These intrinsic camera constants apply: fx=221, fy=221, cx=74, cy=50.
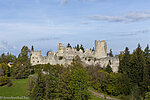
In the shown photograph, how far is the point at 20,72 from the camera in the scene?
5588 cm

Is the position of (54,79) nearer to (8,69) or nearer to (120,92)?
(120,92)

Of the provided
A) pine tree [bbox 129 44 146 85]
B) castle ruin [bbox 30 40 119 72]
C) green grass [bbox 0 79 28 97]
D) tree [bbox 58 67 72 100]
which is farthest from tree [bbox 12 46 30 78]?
pine tree [bbox 129 44 146 85]

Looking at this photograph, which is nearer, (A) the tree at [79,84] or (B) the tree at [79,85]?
(B) the tree at [79,85]

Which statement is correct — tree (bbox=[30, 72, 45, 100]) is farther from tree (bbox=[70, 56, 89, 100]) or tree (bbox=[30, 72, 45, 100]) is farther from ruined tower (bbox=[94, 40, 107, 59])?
ruined tower (bbox=[94, 40, 107, 59])

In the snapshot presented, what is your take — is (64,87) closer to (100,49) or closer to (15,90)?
(15,90)

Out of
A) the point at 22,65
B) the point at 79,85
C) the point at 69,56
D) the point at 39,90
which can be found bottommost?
the point at 39,90

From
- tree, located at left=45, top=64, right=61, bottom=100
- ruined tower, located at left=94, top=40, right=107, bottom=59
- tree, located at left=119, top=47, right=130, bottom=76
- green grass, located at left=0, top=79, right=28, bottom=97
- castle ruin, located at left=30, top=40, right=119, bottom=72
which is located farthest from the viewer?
ruined tower, located at left=94, top=40, right=107, bottom=59

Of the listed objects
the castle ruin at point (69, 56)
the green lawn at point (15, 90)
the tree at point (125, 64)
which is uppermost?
the castle ruin at point (69, 56)

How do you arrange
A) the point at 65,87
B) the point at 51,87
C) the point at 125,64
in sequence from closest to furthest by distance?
the point at 65,87
the point at 51,87
the point at 125,64

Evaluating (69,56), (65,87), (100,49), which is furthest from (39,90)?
(100,49)

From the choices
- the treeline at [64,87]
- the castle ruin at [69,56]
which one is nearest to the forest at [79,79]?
the treeline at [64,87]

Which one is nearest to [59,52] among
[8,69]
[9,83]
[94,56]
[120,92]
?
[94,56]

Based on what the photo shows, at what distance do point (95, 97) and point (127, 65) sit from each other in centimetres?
1376

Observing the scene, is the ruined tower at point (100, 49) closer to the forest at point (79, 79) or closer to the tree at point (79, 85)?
the forest at point (79, 79)
